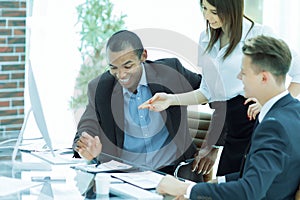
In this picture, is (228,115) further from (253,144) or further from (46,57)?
(46,57)

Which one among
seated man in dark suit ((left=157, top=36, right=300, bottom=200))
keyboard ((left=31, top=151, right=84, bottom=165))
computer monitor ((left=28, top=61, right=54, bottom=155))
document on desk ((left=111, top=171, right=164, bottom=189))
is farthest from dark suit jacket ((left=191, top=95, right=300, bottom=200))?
keyboard ((left=31, top=151, right=84, bottom=165))

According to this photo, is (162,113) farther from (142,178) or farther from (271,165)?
(271,165)

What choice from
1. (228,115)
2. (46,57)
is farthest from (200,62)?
(46,57)

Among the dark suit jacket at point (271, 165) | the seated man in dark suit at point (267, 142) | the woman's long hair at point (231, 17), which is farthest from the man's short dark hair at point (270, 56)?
the woman's long hair at point (231, 17)

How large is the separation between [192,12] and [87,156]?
1.97 meters

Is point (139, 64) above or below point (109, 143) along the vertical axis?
above

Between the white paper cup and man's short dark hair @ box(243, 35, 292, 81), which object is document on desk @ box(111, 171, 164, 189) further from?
man's short dark hair @ box(243, 35, 292, 81)

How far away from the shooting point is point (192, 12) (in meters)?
4.44

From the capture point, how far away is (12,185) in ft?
7.47

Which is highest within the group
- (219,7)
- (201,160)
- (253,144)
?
(219,7)

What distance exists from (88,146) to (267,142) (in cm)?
114

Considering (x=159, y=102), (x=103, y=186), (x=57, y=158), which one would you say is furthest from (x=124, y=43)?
(x=103, y=186)

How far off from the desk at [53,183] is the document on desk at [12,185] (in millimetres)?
24

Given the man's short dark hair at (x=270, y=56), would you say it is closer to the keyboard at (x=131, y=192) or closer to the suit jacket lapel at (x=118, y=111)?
the keyboard at (x=131, y=192)
